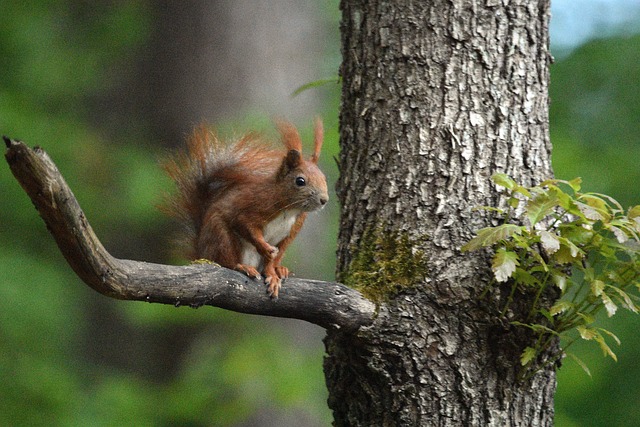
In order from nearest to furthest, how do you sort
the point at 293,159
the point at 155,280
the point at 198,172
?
the point at 155,280 < the point at 293,159 < the point at 198,172

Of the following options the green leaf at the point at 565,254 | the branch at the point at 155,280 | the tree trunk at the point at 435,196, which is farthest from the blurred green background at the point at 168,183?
the green leaf at the point at 565,254

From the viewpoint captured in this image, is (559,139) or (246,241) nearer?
(246,241)

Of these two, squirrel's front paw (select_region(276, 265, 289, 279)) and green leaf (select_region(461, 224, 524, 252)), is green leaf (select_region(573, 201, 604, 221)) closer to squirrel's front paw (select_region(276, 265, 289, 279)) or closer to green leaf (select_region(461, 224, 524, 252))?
green leaf (select_region(461, 224, 524, 252))

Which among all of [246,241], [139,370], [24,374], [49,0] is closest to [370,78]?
[246,241]

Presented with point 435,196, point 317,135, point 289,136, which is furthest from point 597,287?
point 289,136

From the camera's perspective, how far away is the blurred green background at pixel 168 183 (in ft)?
16.8

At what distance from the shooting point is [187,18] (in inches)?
223

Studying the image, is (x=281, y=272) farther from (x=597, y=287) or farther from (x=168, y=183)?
(x=168, y=183)

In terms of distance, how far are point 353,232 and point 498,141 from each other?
0.46 metres

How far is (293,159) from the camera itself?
246 centimetres

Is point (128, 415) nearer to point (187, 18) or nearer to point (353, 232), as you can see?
point (187, 18)

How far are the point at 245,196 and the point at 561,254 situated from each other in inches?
36.5

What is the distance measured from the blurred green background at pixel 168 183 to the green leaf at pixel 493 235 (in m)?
2.80

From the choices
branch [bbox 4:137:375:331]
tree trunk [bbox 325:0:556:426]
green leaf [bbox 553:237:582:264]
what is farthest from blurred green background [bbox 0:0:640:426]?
green leaf [bbox 553:237:582:264]
